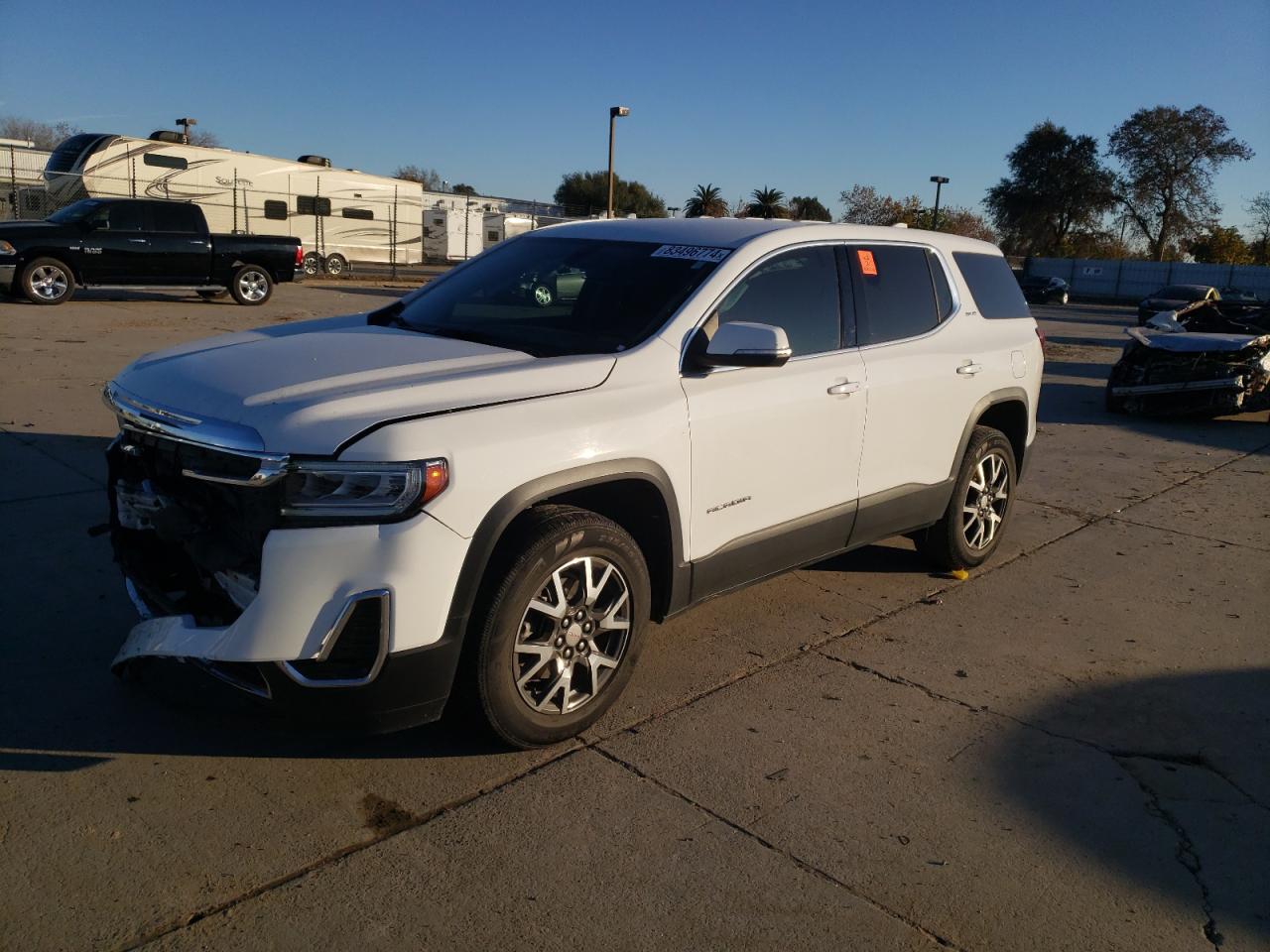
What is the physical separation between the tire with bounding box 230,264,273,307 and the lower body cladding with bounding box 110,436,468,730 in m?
17.0

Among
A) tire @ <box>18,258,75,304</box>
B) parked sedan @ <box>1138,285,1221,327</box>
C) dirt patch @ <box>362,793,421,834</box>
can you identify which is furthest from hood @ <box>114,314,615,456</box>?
parked sedan @ <box>1138,285,1221,327</box>

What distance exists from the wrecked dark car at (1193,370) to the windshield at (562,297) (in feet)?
31.5

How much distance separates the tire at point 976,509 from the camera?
560 cm

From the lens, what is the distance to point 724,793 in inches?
135

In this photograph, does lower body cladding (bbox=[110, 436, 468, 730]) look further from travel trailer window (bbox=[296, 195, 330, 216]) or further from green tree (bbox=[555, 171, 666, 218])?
green tree (bbox=[555, 171, 666, 218])

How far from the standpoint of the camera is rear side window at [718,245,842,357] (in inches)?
169

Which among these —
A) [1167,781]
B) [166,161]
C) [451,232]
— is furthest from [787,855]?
[451,232]

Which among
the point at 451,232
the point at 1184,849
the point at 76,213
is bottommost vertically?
the point at 1184,849

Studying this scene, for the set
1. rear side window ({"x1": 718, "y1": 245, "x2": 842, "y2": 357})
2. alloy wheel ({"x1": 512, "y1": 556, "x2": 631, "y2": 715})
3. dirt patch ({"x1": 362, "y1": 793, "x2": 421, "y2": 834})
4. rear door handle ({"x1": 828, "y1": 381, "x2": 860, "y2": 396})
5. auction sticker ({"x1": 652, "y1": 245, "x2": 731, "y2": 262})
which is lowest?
dirt patch ({"x1": 362, "y1": 793, "x2": 421, "y2": 834})

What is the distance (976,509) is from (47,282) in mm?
16413

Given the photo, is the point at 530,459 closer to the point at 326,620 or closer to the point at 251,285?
the point at 326,620

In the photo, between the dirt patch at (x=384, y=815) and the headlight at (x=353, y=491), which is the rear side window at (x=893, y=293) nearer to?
the headlight at (x=353, y=491)

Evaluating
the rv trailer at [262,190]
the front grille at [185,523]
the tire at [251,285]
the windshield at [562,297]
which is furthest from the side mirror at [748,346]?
the rv trailer at [262,190]

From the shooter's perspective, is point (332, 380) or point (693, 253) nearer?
point (332, 380)
